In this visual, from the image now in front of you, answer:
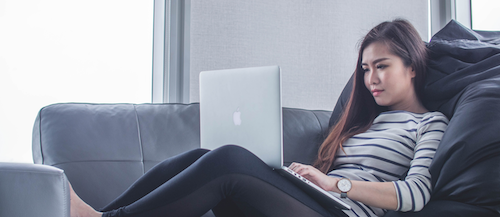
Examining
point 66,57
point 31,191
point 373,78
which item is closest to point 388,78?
point 373,78

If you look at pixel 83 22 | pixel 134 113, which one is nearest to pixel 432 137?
pixel 134 113

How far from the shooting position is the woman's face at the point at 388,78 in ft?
4.28

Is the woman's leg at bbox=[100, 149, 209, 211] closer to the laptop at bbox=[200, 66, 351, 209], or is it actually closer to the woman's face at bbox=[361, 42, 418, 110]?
the laptop at bbox=[200, 66, 351, 209]

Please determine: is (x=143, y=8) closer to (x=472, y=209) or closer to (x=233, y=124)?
(x=233, y=124)

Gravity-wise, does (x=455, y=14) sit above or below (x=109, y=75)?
above

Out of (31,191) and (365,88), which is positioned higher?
(365,88)

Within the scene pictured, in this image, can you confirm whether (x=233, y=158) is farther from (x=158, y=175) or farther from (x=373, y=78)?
(x=373, y=78)

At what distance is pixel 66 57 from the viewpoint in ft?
6.29

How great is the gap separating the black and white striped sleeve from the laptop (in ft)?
0.62

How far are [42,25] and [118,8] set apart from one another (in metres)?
0.42

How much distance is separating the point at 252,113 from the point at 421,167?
542 millimetres

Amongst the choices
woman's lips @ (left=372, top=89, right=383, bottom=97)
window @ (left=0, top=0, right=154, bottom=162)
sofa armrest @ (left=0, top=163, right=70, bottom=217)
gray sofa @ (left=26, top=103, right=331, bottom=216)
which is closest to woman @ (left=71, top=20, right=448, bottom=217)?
woman's lips @ (left=372, top=89, right=383, bottom=97)

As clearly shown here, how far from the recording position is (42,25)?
6.15ft

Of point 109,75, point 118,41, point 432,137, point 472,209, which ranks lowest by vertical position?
point 472,209
